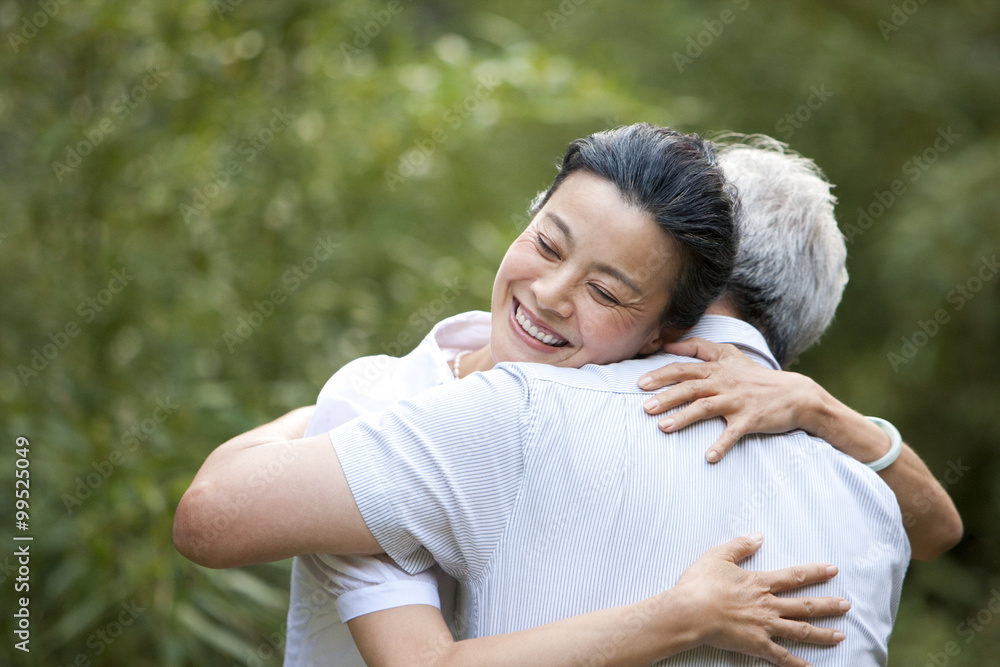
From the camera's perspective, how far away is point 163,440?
2.61m

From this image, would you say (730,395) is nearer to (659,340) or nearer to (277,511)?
(659,340)

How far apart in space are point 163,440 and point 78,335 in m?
0.45

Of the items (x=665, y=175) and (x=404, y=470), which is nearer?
(x=404, y=470)

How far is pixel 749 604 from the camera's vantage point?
1110 mm

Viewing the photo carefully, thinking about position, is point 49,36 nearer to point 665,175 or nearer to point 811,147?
point 665,175

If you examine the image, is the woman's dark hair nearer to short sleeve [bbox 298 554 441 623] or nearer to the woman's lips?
the woman's lips

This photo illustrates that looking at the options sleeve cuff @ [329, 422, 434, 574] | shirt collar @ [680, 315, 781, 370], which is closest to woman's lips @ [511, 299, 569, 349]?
shirt collar @ [680, 315, 781, 370]

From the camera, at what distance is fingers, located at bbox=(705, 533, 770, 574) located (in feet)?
3.66

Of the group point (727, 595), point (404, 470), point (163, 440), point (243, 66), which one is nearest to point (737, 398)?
point (727, 595)

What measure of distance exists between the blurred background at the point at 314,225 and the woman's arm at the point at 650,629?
1.59 metres

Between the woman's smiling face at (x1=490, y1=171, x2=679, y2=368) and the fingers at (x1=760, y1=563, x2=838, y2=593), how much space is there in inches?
15.4

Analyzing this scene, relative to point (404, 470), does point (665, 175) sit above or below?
above

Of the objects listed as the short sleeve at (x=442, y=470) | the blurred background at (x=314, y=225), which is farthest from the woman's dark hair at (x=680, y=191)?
the blurred background at (x=314, y=225)

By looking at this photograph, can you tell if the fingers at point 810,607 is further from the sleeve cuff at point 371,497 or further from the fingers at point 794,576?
the sleeve cuff at point 371,497
